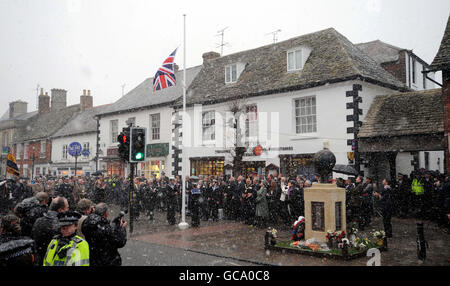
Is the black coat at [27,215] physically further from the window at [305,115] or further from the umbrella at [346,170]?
the window at [305,115]

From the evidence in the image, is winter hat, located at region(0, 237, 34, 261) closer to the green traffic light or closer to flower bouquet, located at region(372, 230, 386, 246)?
flower bouquet, located at region(372, 230, 386, 246)

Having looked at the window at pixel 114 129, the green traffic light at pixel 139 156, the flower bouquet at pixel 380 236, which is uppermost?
the window at pixel 114 129

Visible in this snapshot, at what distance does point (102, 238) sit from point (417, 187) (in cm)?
1350

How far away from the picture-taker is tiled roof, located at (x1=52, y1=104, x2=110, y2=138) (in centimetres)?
3534

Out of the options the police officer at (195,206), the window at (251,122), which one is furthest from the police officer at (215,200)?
the window at (251,122)

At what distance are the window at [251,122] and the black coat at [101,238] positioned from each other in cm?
1617

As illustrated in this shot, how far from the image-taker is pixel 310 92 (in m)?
18.6

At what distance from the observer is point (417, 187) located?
14.7m

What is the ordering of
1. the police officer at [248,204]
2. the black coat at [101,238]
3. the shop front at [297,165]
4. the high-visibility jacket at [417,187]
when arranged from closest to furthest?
the black coat at [101,238] < the high-visibility jacket at [417,187] < the police officer at [248,204] < the shop front at [297,165]

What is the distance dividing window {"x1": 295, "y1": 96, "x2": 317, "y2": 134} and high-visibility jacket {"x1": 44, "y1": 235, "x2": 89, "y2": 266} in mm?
15940

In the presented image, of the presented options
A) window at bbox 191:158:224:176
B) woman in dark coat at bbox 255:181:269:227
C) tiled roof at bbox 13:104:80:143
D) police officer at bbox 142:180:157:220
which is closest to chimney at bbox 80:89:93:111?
tiled roof at bbox 13:104:80:143

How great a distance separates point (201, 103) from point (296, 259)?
52.0 feet

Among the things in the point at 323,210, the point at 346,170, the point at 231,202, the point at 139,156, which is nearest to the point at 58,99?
the point at 231,202

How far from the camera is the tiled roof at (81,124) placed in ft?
116
